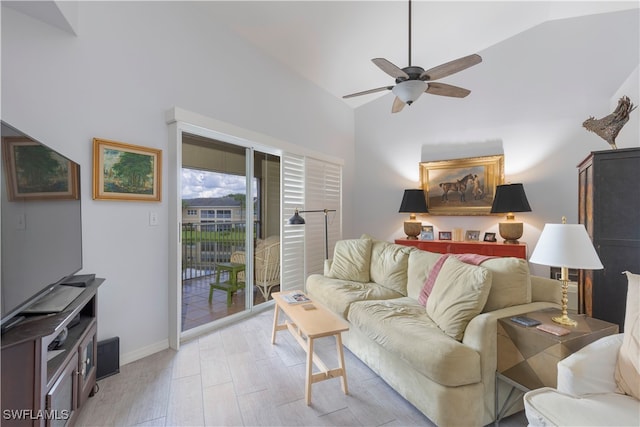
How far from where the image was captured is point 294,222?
3494 millimetres

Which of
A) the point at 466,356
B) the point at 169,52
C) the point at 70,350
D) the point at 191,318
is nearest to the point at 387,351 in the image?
the point at 466,356

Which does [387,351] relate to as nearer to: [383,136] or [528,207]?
[528,207]

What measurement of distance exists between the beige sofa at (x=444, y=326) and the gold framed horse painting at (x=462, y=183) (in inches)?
75.3

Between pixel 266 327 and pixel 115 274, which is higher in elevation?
pixel 115 274

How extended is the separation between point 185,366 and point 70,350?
100 centimetres

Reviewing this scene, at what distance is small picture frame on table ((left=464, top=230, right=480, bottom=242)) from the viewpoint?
407cm

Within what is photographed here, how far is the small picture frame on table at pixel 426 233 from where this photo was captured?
170 inches

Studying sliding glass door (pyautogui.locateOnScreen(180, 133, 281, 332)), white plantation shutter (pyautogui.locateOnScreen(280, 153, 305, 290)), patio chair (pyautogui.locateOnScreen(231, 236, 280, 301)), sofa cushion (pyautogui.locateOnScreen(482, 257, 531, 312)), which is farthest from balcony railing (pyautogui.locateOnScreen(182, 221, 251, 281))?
sofa cushion (pyautogui.locateOnScreen(482, 257, 531, 312))

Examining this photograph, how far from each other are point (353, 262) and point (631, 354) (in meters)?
2.27

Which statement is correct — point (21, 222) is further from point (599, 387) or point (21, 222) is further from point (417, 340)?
point (599, 387)

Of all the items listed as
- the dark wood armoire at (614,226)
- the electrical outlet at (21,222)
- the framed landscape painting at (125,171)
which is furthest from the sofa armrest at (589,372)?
the framed landscape painting at (125,171)

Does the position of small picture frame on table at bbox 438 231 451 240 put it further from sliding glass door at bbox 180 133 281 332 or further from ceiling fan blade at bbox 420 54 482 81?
ceiling fan blade at bbox 420 54 482 81

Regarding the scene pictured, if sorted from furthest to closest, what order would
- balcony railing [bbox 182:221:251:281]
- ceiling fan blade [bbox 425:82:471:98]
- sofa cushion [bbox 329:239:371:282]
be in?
sofa cushion [bbox 329:239:371:282] → balcony railing [bbox 182:221:251:281] → ceiling fan blade [bbox 425:82:471:98]

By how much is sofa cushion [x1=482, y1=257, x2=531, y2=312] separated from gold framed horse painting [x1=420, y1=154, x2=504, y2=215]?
2323 millimetres
